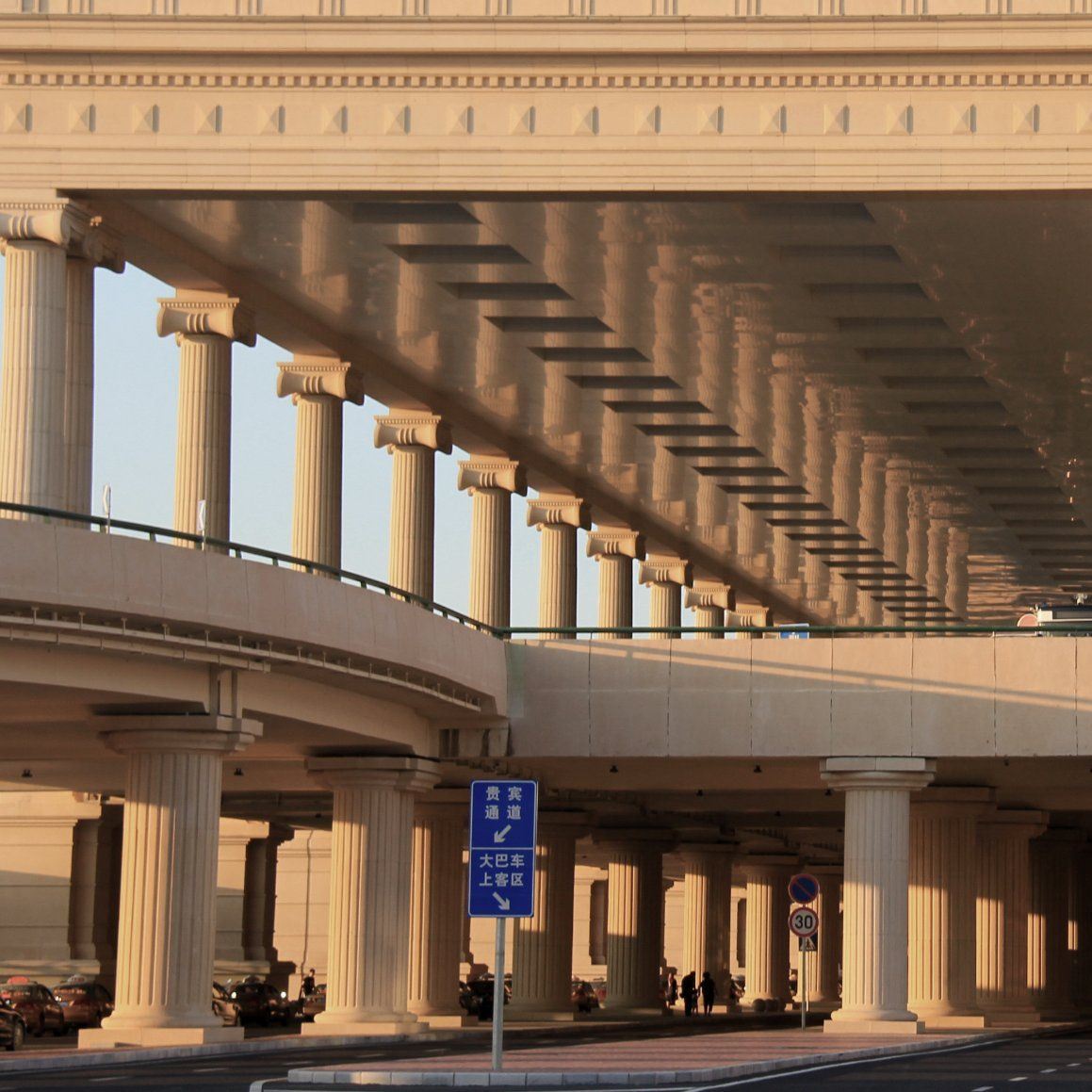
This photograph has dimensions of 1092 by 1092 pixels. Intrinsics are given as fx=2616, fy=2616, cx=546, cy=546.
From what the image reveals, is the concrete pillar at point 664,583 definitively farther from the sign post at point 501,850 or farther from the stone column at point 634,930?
the sign post at point 501,850

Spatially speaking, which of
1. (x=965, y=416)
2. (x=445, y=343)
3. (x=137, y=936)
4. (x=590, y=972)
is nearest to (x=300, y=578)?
(x=137, y=936)

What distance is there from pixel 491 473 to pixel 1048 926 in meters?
26.4

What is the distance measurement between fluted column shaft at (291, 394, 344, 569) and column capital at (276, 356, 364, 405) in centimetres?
30

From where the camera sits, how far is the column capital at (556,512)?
76.6 metres

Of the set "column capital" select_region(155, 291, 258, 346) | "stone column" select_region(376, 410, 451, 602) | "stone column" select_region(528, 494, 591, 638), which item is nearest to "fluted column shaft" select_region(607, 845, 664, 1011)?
"stone column" select_region(528, 494, 591, 638)

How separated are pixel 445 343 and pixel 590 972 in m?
67.8

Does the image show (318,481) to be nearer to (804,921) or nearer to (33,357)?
(33,357)

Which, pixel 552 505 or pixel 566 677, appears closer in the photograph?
pixel 566 677

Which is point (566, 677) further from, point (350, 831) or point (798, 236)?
point (798, 236)

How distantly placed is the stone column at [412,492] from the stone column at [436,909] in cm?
554

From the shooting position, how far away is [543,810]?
6812 cm

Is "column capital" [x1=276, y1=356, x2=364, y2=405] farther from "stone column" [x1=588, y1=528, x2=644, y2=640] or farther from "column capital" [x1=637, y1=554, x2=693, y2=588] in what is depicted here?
"column capital" [x1=637, y1=554, x2=693, y2=588]

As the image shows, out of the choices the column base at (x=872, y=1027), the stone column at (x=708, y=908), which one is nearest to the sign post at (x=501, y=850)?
the column base at (x=872, y=1027)

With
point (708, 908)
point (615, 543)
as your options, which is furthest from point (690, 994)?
point (615, 543)
